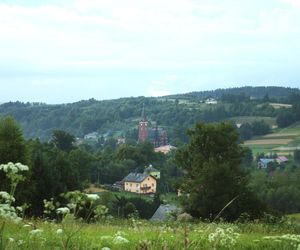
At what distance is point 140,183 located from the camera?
10538 cm

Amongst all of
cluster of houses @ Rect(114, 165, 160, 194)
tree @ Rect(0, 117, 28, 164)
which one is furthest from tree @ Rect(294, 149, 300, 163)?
tree @ Rect(0, 117, 28, 164)

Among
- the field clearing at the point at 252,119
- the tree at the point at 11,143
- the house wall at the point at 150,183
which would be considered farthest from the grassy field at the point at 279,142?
the tree at the point at 11,143

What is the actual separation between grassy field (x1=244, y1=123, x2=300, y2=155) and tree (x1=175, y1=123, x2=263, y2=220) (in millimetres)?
114454

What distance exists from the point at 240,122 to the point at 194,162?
491ft

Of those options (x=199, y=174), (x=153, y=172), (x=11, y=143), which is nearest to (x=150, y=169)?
(x=153, y=172)

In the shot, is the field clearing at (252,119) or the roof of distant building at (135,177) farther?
the field clearing at (252,119)

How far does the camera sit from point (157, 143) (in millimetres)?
199250

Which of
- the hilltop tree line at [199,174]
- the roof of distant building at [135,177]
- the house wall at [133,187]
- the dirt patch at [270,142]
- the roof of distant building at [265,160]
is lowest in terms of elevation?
the house wall at [133,187]

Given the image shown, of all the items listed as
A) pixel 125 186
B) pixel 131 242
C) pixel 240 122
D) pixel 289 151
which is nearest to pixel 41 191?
pixel 131 242

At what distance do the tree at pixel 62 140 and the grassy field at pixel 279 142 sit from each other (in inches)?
3119

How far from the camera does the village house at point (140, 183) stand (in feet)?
347

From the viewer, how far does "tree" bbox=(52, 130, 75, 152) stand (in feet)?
265

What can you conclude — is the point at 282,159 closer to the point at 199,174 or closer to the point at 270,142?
the point at 270,142

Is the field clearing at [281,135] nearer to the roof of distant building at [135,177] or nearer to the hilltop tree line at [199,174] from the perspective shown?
the roof of distant building at [135,177]
